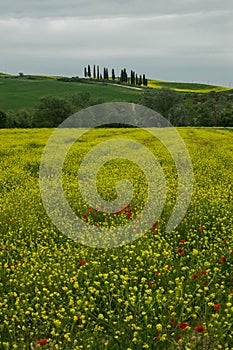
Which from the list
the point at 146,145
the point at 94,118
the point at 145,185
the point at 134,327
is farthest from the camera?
the point at 94,118

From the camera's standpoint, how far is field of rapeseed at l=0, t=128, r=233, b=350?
5.81 meters

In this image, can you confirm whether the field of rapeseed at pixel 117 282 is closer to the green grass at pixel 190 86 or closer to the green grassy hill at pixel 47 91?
the green grassy hill at pixel 47 91

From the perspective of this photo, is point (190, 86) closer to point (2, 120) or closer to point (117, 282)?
point (2, 120)

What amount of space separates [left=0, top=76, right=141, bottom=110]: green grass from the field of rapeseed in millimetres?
83847

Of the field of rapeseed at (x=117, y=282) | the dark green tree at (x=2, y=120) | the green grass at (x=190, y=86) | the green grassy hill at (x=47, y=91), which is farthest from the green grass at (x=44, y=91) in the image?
the field of rapeseed at (x=117, y=282)

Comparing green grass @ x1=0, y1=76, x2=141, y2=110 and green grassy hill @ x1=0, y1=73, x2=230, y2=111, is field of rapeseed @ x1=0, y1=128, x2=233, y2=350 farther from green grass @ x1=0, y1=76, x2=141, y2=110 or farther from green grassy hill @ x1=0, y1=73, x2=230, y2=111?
green grass @ x1=0, y1=76, x2=141, y2=110

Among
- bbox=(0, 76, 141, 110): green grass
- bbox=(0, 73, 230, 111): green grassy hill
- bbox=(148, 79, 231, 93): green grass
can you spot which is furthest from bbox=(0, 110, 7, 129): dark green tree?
bbox=(148, 79, 231, 93): green grass

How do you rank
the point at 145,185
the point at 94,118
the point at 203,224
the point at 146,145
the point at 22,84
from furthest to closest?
the point at 22,84, the point at 94,118, the point at 146,145, the point at 145,185, the point at 203,224

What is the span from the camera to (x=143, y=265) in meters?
7.45

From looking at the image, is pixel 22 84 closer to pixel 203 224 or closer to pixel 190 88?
pixel 190 88

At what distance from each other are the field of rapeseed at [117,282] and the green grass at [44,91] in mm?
83847

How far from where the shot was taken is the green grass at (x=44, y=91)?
3780 inches

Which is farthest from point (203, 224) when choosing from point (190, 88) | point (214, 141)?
point (190, 88)

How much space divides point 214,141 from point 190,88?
411 ft
